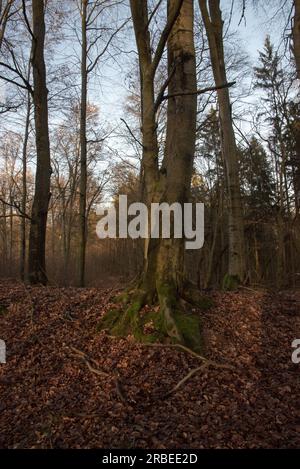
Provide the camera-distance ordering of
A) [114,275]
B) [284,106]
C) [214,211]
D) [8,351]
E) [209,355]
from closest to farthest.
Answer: [209,355] < [8,351] < [284,106] < [214,211] < [114,275]

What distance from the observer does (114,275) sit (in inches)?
1242

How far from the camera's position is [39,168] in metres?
9.02

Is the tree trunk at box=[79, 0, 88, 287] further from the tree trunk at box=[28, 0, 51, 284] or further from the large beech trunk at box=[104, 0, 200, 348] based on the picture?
the large beech trunk at box=[104, 0, 200, 348]

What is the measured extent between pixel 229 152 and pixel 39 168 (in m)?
4.50

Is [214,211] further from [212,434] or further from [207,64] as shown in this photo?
[212,434]

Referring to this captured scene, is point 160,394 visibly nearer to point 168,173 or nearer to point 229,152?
point 168,173

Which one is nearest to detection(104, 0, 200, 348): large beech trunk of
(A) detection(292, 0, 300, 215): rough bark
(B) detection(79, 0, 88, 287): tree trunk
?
(A) detection(292, 0, 300, 215): rough bark

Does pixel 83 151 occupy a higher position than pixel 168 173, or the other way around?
pixel 83 151

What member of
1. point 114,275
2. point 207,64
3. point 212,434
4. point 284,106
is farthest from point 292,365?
point 114,275

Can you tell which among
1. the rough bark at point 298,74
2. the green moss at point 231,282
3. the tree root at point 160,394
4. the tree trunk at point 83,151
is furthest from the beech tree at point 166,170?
the tree trunk at point 83,151

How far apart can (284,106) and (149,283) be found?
16.9 metres

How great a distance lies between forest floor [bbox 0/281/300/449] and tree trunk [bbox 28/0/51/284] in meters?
2.46

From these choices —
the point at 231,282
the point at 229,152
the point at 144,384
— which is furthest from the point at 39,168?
the point at 144,384

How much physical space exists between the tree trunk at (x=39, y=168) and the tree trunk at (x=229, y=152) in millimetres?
4182
